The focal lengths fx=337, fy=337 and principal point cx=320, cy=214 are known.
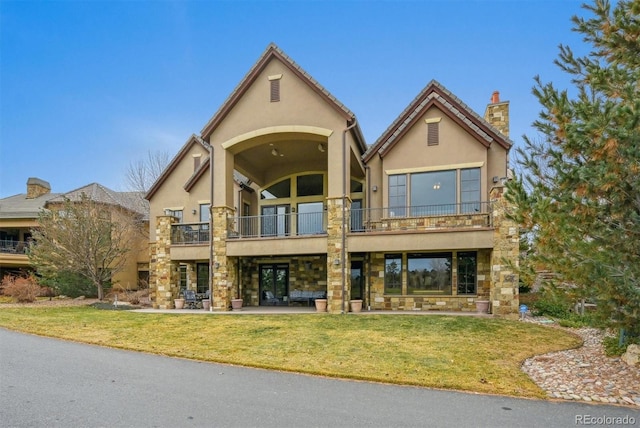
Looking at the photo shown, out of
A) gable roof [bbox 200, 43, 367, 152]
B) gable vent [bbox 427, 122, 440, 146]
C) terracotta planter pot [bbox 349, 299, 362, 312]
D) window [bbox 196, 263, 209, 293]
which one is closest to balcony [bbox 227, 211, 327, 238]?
window [bbox 196, 263, 209, 293]

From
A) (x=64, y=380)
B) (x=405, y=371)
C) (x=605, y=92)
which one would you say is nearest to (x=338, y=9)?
(x=605, y=92)

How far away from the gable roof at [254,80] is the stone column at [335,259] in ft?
11.9

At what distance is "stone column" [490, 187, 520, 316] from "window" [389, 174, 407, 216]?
365cm

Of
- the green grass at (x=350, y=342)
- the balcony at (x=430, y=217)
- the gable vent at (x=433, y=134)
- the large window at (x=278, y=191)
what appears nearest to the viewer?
the green grass at (x=350, y=342)

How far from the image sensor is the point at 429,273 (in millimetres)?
14875

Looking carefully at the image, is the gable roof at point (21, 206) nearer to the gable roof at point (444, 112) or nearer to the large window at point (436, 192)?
the gable roof at point (444, 112)

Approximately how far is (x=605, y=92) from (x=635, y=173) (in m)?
1.50

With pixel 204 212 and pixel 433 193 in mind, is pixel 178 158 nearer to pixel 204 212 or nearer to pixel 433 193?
pixel 204 212

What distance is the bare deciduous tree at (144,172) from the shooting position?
29062 millimetres

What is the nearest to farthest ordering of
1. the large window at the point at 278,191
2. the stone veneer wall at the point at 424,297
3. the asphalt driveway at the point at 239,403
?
the asphalt driveway at the point at 239,403 → the stone veneer wall at the point at 424,297 → the large window at the point at 278,191

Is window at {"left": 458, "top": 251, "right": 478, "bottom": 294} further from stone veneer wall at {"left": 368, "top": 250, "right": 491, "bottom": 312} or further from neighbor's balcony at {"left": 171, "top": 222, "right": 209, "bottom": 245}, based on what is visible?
neighbor's balcony at {"left": 171, "top": 222, "right": 209, "bottom": 245}

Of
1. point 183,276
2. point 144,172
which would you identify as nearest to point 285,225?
point 183,276

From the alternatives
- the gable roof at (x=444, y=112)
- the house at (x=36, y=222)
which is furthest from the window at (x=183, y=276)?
the gable roof at (x=444, y=112)

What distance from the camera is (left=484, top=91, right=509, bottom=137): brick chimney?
1516cm
